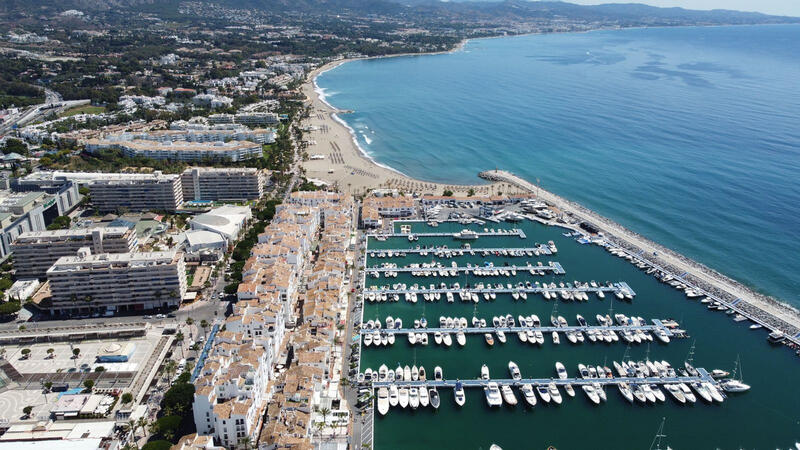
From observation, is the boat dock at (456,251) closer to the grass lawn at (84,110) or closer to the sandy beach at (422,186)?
the sandy beach at (422,186)

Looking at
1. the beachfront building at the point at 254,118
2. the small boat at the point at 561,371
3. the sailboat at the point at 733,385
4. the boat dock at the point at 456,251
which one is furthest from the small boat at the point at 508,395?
the beachfront building at the point at 254,118

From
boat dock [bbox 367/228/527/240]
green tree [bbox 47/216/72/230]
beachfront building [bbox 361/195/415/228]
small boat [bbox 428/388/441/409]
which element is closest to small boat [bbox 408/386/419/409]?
small boat [bbox 428/388/441/409]

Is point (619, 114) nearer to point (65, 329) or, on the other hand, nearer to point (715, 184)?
point (715, 184)

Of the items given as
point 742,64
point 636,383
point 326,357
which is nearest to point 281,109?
point 326,357

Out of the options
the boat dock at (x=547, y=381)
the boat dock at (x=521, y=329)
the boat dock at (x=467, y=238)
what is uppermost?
the boat dock at (x=467, y=238)

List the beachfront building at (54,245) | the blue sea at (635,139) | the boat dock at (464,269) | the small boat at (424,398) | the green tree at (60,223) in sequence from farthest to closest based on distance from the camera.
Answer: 1. the blue sea at (635,139)
2. the green tree at (60,223)
3. the boat dock at (464,269)
4. the beachfront building at (54,245)
5. the small boat at (424,398)
